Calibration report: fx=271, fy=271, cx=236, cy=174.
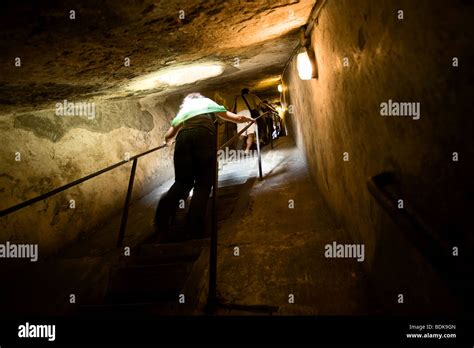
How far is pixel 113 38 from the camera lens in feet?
7.49

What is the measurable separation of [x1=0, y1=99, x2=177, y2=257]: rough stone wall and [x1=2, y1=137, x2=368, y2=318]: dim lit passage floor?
1.67ft

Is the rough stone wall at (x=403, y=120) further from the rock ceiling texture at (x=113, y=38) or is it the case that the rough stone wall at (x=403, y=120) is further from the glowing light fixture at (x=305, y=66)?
the rock ceiling texture at (x=113, y=38)

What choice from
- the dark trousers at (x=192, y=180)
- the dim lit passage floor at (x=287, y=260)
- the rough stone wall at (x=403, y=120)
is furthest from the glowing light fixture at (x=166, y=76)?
the dim lit passage floor at (x=287, y=260)

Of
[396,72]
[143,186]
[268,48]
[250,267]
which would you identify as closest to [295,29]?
[268,48]

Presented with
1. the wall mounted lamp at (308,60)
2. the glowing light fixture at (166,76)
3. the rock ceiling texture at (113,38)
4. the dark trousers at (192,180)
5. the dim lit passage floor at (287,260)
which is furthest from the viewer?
the glowing light fixture at (166,76)

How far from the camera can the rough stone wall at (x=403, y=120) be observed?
1015mm

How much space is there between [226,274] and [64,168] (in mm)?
3370

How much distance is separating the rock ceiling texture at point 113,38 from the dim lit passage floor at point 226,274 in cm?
206

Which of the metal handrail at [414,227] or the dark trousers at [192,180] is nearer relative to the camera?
the metal handrail at [414,227]

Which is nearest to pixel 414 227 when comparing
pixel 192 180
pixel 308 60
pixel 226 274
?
pixel 226 274

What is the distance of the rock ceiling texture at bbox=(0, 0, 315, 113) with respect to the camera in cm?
181

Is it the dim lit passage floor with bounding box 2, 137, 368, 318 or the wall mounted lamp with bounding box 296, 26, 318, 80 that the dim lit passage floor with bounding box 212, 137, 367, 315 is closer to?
the dim lit passage floor with bounding box 2, 137, 368, 318

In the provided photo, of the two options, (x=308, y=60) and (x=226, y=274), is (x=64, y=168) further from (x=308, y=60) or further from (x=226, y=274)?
(x=308, y=60)

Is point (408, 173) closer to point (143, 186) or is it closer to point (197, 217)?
point (197, 217)
